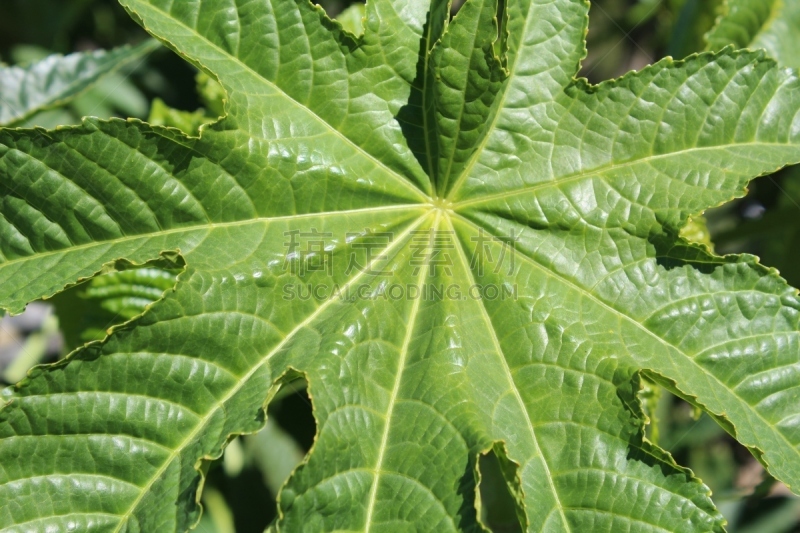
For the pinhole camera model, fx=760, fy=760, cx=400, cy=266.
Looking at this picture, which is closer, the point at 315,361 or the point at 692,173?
the point at 315,361

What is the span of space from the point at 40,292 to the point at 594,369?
115 cm

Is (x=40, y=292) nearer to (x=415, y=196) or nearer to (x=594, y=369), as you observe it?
(x=415, y=196)

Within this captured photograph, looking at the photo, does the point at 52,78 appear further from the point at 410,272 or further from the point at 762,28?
the point at 762,28

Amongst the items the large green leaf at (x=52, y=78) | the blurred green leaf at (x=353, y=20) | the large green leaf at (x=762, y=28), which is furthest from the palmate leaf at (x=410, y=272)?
the large green leaf at (x=52, y=78)

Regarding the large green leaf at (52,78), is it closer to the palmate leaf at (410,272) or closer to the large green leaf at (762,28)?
the palmate leaf at (410,272)

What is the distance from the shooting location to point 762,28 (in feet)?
8.07

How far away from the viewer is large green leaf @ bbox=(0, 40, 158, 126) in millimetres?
2398

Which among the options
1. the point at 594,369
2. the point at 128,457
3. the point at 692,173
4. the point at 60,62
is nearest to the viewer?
the point at 128,457

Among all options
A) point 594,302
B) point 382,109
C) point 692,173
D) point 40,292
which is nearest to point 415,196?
point 382,109

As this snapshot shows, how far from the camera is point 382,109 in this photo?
1769 millimetres

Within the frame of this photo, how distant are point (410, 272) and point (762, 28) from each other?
1.55m

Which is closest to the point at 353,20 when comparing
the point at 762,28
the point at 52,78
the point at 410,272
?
the point at 410,272

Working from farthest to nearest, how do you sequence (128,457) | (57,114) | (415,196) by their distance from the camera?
(57,114)
(415,196)
(128,457)

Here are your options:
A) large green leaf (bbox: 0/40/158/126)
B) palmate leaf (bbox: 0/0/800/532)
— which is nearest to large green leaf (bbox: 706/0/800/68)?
palmate leaf (bbox: 0/0/800/532)
